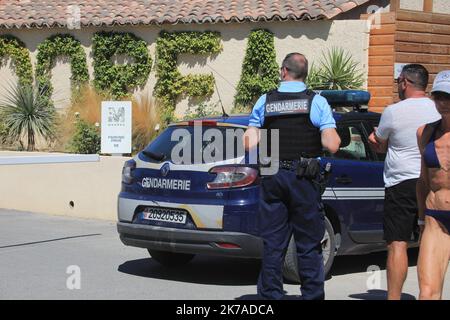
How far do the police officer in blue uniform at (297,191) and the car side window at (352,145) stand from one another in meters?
1.94

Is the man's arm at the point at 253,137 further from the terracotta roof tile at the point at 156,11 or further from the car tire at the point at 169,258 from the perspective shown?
the terracotta roof tile at the point at 156,11

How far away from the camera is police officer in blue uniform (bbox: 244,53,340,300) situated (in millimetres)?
6367

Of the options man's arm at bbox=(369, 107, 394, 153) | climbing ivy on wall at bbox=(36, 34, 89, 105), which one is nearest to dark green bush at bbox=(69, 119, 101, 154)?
climbing ivy on wall at bbox=(36, 34, 89, 105)

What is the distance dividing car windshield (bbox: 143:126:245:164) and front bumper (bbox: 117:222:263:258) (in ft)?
2.11

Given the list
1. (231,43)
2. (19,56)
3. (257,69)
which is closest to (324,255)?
(257,69)

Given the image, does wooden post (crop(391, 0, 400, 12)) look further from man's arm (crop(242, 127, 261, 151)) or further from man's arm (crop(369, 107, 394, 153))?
man's arm (crop(242, 127, 261, 151))

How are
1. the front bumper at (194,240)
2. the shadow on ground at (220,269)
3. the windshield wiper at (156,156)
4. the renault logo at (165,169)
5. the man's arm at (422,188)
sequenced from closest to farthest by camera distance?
the man's arm at (422,188), the front bumper at (194,240), the renault logo at (165,169), the windshield wiper at (156,156), the shadow on ground at (220,269)

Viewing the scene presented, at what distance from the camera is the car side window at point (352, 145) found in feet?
27.7

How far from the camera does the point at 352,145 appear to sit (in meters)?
8.58

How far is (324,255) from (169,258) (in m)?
1.73

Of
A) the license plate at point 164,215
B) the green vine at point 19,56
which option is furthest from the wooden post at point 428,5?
the license plate at point 164,215

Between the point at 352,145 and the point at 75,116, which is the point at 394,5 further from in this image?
the point at 352,145

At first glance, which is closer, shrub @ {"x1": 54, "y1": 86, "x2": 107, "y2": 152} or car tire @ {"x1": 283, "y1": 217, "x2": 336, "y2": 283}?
car tire @ {"x1": 283, "y1": 217, "x2": 336, "y2": 283}

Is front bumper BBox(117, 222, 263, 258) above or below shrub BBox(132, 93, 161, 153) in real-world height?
below
